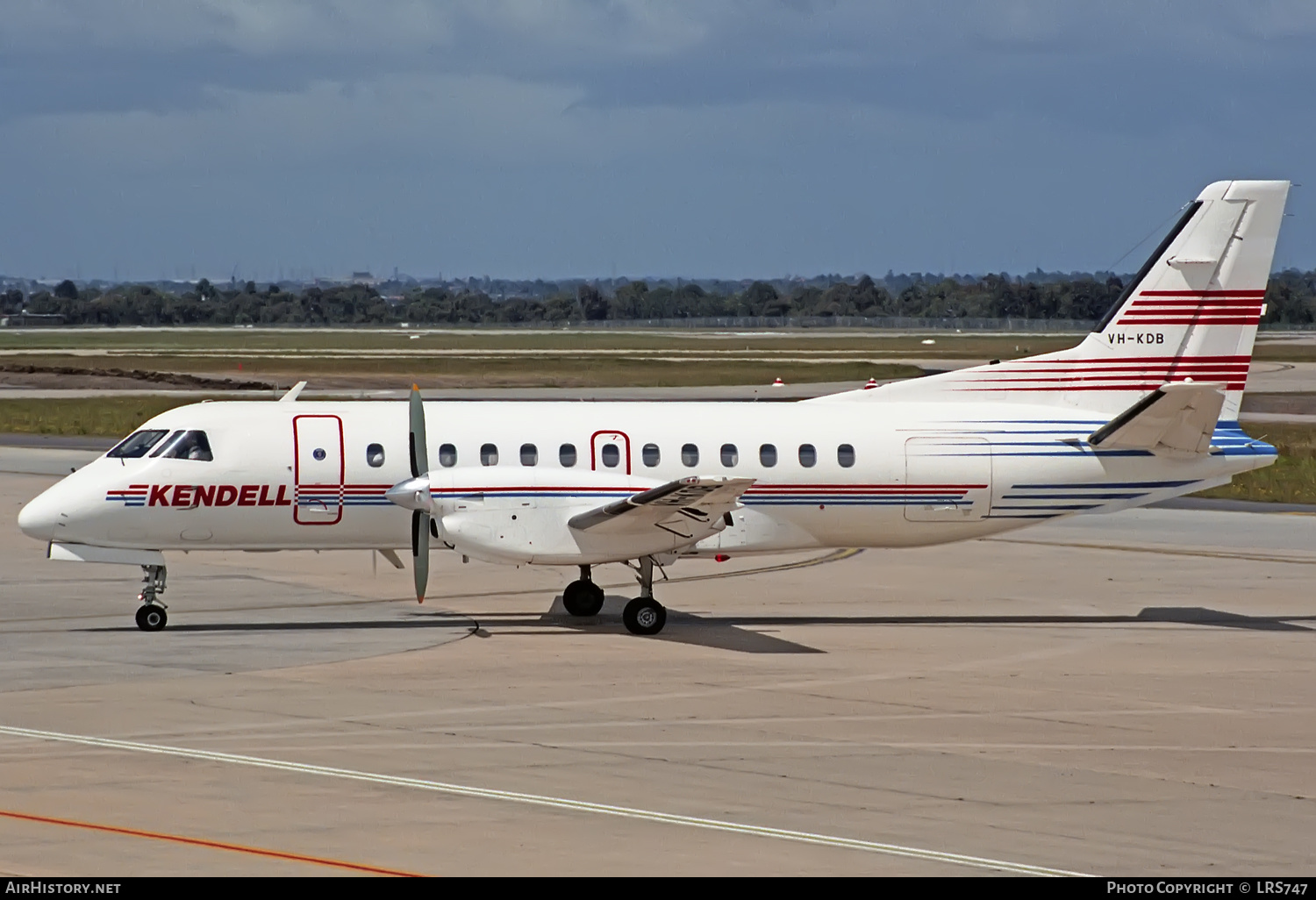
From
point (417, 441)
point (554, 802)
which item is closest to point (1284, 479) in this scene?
point (417, 441)

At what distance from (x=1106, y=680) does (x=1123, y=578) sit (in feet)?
30.7

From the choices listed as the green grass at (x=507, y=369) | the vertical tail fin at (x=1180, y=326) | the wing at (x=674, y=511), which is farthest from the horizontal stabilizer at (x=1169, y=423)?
the green grass at (x=507, y=369)

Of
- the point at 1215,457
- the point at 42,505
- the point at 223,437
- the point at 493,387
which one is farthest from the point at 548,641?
the point at 493,387

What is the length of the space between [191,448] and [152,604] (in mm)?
2129

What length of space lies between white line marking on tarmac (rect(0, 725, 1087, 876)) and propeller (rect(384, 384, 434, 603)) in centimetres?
642

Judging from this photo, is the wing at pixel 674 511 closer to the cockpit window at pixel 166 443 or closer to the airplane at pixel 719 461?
the airplane at pixel 719 461

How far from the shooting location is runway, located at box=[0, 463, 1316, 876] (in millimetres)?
12883

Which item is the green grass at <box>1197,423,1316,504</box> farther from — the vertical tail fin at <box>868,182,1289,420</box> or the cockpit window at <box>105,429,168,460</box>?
the cockpit window at <box>105,429,168,460</box>

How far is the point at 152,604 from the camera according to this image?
76.6ft

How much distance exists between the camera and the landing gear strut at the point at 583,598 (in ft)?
81.5

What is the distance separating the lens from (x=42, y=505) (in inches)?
907

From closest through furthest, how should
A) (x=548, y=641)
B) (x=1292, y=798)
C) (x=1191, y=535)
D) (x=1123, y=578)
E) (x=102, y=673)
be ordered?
(x=1292, y=798) → (x=102, y=673) → (x=548, y=641) → (x=1123, y=578) → (x=1191, y=535)

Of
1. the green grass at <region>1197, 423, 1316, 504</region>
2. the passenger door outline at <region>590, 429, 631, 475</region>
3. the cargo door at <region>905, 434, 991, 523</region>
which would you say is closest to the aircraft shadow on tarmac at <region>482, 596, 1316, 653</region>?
the cargo door at <region>905, 434, 991, 523</region>
